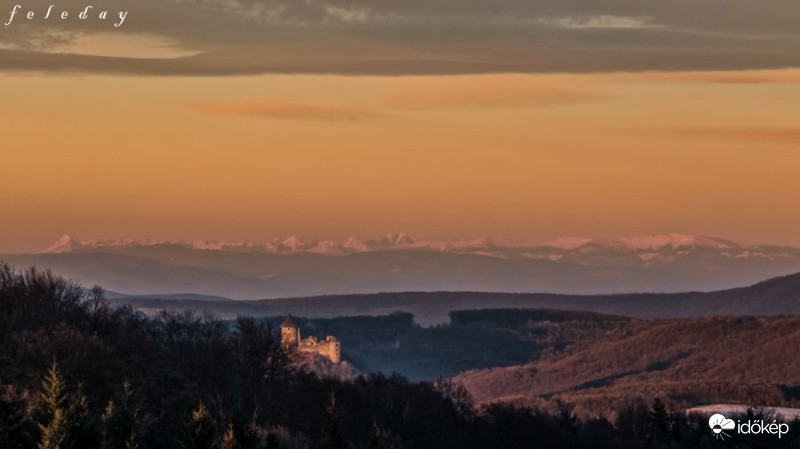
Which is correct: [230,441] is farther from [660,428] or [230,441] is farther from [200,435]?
[660,428]

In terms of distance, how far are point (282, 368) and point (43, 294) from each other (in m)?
20.0

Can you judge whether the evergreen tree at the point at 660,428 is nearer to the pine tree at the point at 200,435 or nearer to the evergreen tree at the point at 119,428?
the pine tree at the point at 200,435

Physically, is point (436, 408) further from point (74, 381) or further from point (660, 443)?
point (74, 381)

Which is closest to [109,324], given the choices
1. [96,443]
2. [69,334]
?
[69,334]

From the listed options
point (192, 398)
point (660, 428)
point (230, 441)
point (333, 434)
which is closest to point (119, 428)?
point (230, 441)

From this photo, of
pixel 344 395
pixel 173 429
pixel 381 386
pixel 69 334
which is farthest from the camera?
pixel 381 386

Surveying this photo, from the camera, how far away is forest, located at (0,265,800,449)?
314ft

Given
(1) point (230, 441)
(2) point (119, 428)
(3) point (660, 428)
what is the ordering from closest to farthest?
1. (1) point (230, 441)
2. (2) point (119, 428)
3. (3) point (660, 428)

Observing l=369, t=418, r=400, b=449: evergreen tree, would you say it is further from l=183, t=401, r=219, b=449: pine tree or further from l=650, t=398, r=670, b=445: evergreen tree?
l=650, t=398, r=670, b=445: evergreen tree

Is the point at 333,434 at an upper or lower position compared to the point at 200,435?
lower

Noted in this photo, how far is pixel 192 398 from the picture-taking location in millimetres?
139125

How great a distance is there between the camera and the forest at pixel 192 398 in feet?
314

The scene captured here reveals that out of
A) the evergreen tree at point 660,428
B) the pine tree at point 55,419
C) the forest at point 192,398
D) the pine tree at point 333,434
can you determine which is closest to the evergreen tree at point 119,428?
the forest at point 192,398

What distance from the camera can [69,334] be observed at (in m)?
139
